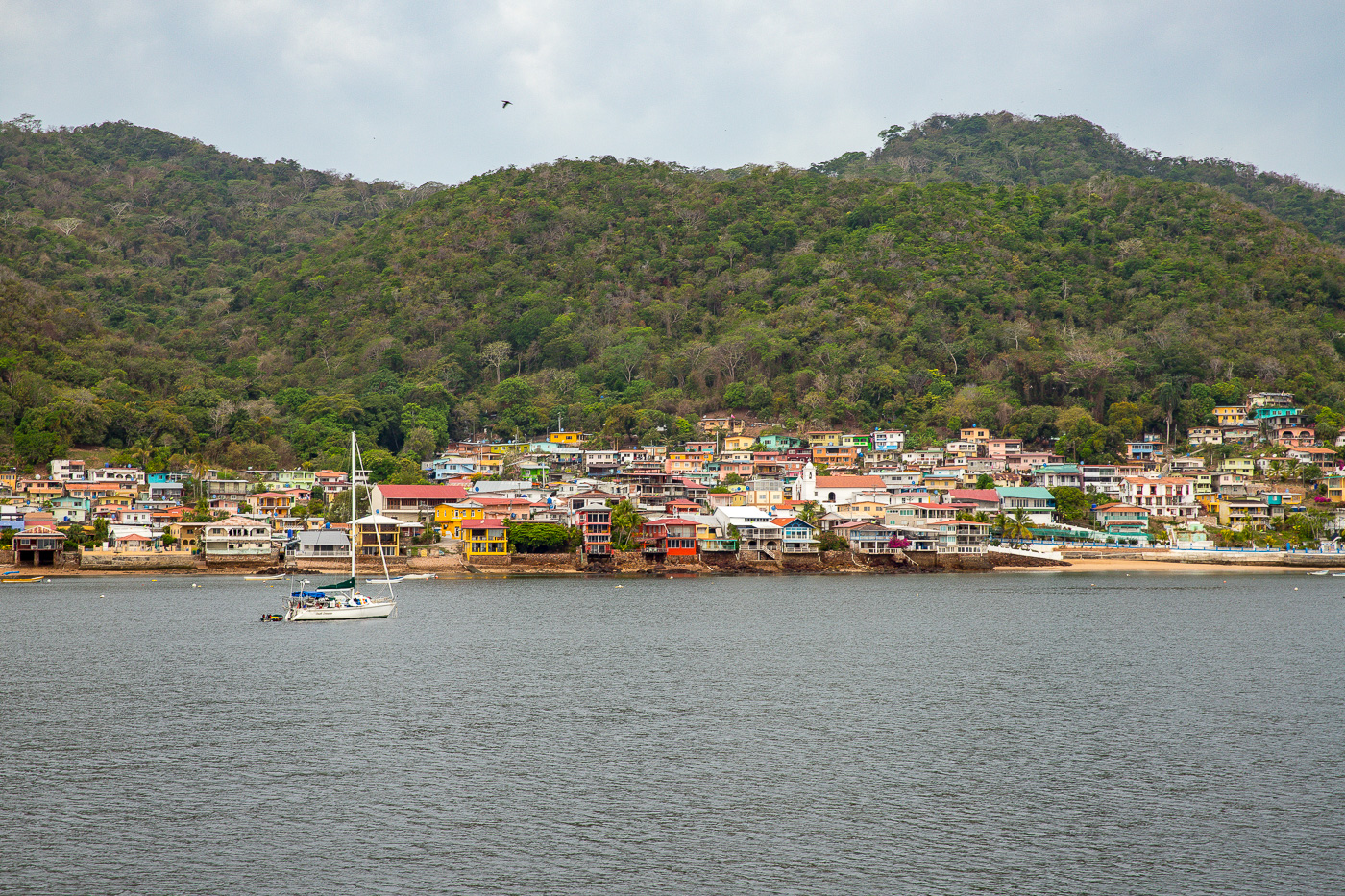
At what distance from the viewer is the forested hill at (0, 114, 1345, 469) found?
283ft

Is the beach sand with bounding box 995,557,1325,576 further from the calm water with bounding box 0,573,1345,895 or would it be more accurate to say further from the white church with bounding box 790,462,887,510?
the calm water with bounding box 0,573,1345,895

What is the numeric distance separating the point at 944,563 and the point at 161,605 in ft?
131

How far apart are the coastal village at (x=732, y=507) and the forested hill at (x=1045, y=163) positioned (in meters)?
69.2

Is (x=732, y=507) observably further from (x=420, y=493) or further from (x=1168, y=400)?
(x=1168, y=400)

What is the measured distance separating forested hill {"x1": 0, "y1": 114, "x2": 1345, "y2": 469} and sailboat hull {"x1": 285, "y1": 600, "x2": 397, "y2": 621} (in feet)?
128

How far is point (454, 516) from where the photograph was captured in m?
61.9

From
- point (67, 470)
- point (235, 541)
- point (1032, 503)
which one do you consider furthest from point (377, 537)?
point (1032, 503)

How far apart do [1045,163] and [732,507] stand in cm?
12175

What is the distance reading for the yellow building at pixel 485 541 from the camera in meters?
58.7

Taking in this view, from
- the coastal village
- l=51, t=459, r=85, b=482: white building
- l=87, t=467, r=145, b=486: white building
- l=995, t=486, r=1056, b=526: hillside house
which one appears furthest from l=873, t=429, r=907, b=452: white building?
l=51, t=459, r=85, b=482: white building

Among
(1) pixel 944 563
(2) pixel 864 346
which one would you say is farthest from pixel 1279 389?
(1) pixel 944 563

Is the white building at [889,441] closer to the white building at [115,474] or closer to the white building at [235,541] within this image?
the white building at [235,541]

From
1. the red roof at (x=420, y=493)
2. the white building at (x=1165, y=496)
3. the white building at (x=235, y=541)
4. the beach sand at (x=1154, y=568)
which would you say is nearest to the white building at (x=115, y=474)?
the white building at (x=235, y=541)

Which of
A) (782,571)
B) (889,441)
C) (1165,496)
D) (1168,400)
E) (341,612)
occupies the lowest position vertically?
(341,612)
